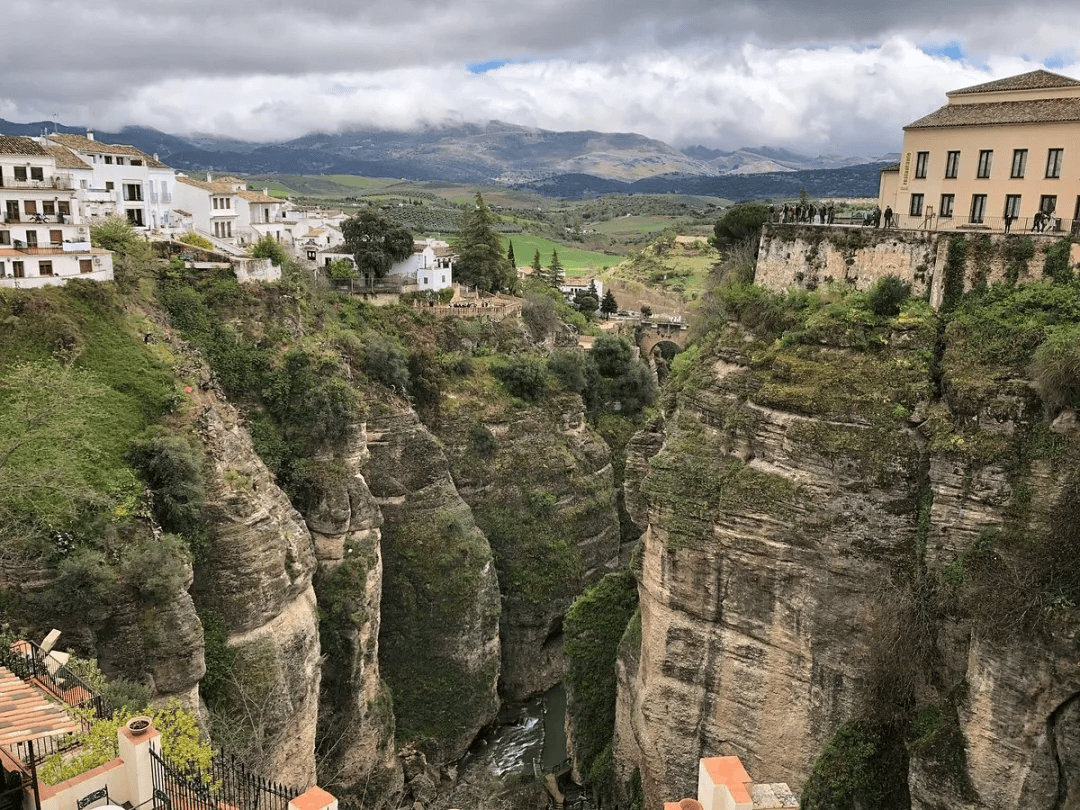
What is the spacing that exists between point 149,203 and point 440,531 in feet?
77.9

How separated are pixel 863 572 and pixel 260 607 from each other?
59.3 ft

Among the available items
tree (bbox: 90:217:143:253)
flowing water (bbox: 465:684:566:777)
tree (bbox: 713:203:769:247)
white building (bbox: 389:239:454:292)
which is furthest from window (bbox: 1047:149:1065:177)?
white building (bbox: 389:239:454:292)

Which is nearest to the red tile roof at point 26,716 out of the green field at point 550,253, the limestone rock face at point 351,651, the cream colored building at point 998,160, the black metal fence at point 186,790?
the black metal fence at point 186,790

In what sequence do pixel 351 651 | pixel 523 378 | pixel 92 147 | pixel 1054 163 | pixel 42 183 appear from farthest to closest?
pixel 523 378 < pixel 92 147 < pixel 42 183 < pixel 351 651 < pixel 1054 163

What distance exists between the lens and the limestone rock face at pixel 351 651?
105 ft

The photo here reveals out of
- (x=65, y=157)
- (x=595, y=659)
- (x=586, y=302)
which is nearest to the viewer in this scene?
(x=595, y=659)

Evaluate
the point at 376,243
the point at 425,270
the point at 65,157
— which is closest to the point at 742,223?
the point at 425,270

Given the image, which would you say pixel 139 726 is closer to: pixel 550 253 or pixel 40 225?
pixel 40 225

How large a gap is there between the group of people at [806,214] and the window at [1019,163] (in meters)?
5.10

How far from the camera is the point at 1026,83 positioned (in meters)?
25.1

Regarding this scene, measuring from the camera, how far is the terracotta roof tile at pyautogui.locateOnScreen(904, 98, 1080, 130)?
76.7 feet

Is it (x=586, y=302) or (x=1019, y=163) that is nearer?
(x=1019, y=163)

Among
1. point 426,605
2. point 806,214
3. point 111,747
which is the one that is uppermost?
point 806,214

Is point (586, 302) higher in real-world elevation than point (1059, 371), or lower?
lower
